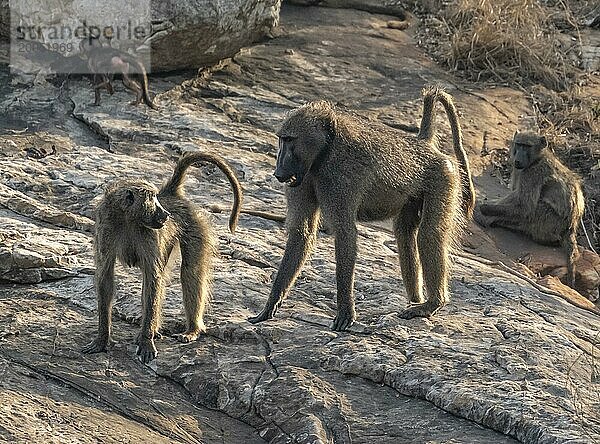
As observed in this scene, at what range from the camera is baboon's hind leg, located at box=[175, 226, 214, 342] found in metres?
5.93

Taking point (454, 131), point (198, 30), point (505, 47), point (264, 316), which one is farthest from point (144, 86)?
point (505, 47)

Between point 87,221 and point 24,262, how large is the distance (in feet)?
2.88

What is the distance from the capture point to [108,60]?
948 centimetres

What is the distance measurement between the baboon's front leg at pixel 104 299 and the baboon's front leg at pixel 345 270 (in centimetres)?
125

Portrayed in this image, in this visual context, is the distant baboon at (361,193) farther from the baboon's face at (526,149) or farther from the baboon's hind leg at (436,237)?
the baboon's face at (526,149)

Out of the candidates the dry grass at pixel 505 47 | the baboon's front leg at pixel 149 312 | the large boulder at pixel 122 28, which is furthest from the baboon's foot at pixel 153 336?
the dry grass at pixel 505 47

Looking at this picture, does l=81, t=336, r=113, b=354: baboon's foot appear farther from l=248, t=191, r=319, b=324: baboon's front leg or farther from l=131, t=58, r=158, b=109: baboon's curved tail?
l=131, t=58, r=158, b=109: baboon's curved tail

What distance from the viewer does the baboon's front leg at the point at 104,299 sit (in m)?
5.57

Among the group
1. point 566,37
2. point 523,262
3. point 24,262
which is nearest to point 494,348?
point 24,262

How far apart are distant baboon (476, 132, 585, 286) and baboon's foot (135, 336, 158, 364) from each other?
204 inches

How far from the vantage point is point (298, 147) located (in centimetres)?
594

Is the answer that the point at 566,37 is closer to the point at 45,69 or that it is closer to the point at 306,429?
the point at 45,69

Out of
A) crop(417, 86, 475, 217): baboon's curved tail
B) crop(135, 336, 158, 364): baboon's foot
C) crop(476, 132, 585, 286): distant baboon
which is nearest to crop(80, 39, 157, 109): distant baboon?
crop(476, 132, 585, 286): distant baboon

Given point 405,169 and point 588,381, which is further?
point 405,169
